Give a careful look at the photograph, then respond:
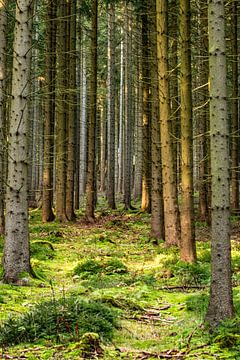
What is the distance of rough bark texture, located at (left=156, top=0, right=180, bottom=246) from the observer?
1227 centimetres

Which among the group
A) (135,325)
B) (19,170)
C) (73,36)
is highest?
(73,36)

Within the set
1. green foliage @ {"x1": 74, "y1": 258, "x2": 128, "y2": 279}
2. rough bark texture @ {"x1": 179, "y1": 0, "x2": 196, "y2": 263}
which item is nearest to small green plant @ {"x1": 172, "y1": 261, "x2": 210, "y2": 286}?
rough bark texture @ {"x1": 179, "y1": 0, "x2": 196, "y2": 263}

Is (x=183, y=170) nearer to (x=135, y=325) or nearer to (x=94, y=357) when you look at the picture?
(x=135, y=325)

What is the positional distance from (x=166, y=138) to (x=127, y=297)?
221 inches

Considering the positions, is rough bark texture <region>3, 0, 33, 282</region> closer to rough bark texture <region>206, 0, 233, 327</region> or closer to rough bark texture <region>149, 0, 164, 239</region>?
rough bark texture <region>206, 0, 233, 327</region>

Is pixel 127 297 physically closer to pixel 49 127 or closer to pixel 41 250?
pixel 41 250

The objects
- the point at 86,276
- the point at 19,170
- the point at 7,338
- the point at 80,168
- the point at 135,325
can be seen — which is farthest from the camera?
the point at 80,168

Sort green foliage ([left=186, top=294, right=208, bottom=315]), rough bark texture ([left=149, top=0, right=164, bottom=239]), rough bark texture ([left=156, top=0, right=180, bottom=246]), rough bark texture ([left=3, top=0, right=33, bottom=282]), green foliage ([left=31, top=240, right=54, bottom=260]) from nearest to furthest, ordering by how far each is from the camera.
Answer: green foliage ([left=186, top=294, right=208, bottom=315]), rough bark texture ([left=3, top=0, right=33, bottom=282]), green foliage ([left=31, top=240, right=54, bottom=260]), rough bark texture ([left=156, top=0, right=180, bottom=246]), rough bark texture ([left=149, top=0, right=164, bottom=239])

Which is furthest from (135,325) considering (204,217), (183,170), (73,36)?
(73,36)

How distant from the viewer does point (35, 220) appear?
789 inches

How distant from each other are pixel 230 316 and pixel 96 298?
7.14ft

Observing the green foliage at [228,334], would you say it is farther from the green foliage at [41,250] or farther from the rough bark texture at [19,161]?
the green foliage at [41,250]

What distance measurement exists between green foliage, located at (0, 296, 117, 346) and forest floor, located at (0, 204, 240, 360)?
0.08 feet

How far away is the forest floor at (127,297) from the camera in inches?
199
